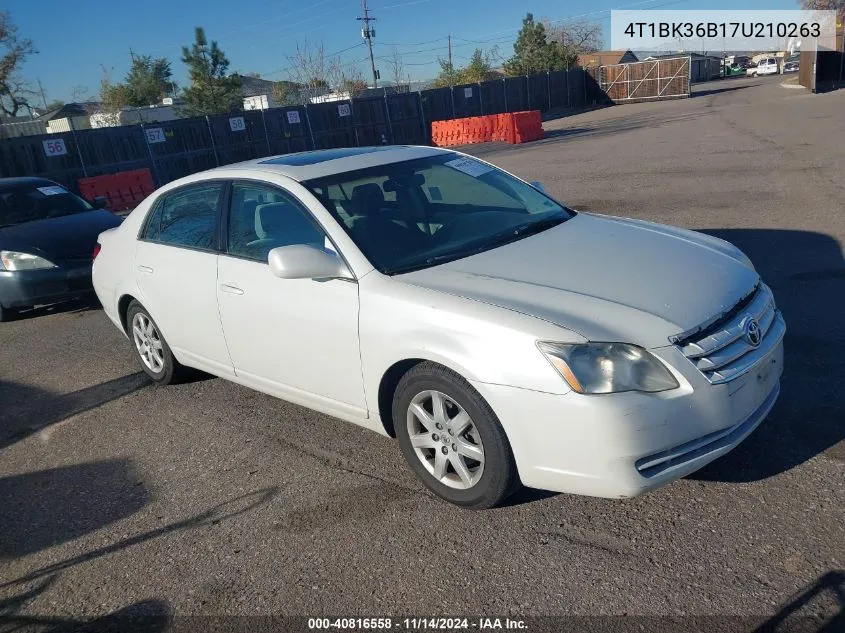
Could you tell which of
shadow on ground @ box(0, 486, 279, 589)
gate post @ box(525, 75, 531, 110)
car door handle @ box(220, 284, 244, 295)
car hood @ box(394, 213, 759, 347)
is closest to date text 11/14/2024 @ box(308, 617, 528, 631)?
shadow on ground @ box(0, 486, 279, 589)

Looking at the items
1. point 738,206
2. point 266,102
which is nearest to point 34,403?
point 738,206

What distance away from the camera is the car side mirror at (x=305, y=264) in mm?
3584

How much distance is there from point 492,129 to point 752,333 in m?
25.2

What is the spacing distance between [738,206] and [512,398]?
790 cm

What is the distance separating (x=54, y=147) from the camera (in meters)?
19.9

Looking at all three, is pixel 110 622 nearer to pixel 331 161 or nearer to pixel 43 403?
pixel 331 161

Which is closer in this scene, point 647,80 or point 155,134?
point 155,134

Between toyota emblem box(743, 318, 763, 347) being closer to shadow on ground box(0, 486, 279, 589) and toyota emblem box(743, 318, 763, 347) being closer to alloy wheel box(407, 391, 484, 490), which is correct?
alloy wheel box(407, 391, 484, 490)

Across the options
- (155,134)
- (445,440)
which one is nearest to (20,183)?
(445,440)

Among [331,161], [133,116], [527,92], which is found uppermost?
[133,116]

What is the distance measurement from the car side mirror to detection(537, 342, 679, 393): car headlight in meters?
1.23

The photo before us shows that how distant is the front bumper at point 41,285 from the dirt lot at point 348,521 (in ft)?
6.81

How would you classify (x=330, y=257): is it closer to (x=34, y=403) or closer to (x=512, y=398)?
(x=512, y=398)

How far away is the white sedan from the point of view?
2900mm
